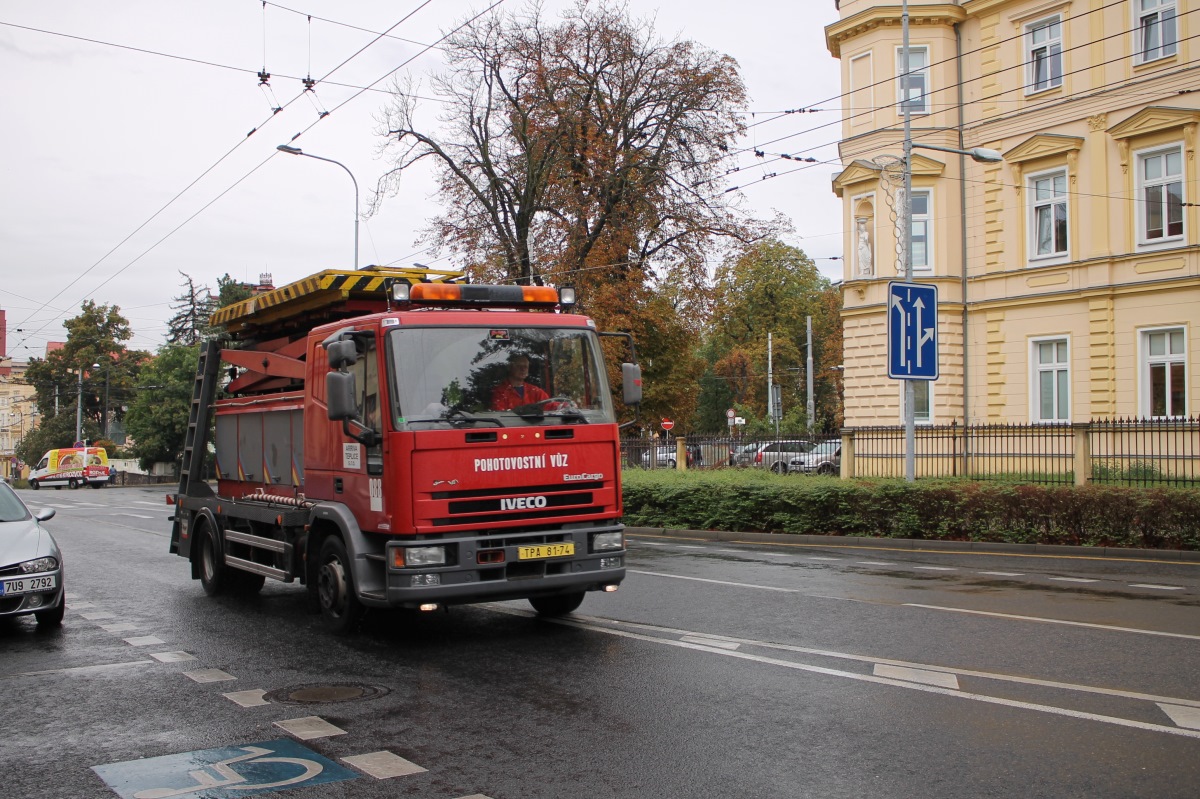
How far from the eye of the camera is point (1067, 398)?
2794 cm

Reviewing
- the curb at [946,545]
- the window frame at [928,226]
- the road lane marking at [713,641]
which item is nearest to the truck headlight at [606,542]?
the road lane marking at [713,641]

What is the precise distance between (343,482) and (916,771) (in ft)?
18.8

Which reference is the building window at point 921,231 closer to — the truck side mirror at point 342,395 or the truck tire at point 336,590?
the truck tire at point 336,590

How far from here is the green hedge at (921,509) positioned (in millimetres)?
16031

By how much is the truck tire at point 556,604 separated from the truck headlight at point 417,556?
2.08 meters

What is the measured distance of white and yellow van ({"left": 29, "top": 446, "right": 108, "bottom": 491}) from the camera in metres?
64.1

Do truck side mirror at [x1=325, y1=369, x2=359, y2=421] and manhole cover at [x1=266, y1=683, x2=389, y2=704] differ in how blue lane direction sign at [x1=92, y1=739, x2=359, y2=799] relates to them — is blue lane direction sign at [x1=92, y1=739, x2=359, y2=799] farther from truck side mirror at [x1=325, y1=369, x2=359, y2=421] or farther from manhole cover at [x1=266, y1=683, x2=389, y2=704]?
truck side mirror at [x1=325, y1=369, x2=359, y2=421]

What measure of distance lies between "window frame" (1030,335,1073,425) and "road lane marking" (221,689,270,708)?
2391cm

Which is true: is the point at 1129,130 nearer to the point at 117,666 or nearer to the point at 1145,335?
the point at 1145,335

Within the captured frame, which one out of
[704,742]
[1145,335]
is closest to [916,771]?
[704,742]

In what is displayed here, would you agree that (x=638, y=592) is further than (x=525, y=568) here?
Yes

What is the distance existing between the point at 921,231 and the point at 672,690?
2539cm

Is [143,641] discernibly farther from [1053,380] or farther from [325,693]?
[1053,380]

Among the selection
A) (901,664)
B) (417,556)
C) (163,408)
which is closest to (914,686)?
(901,664)
